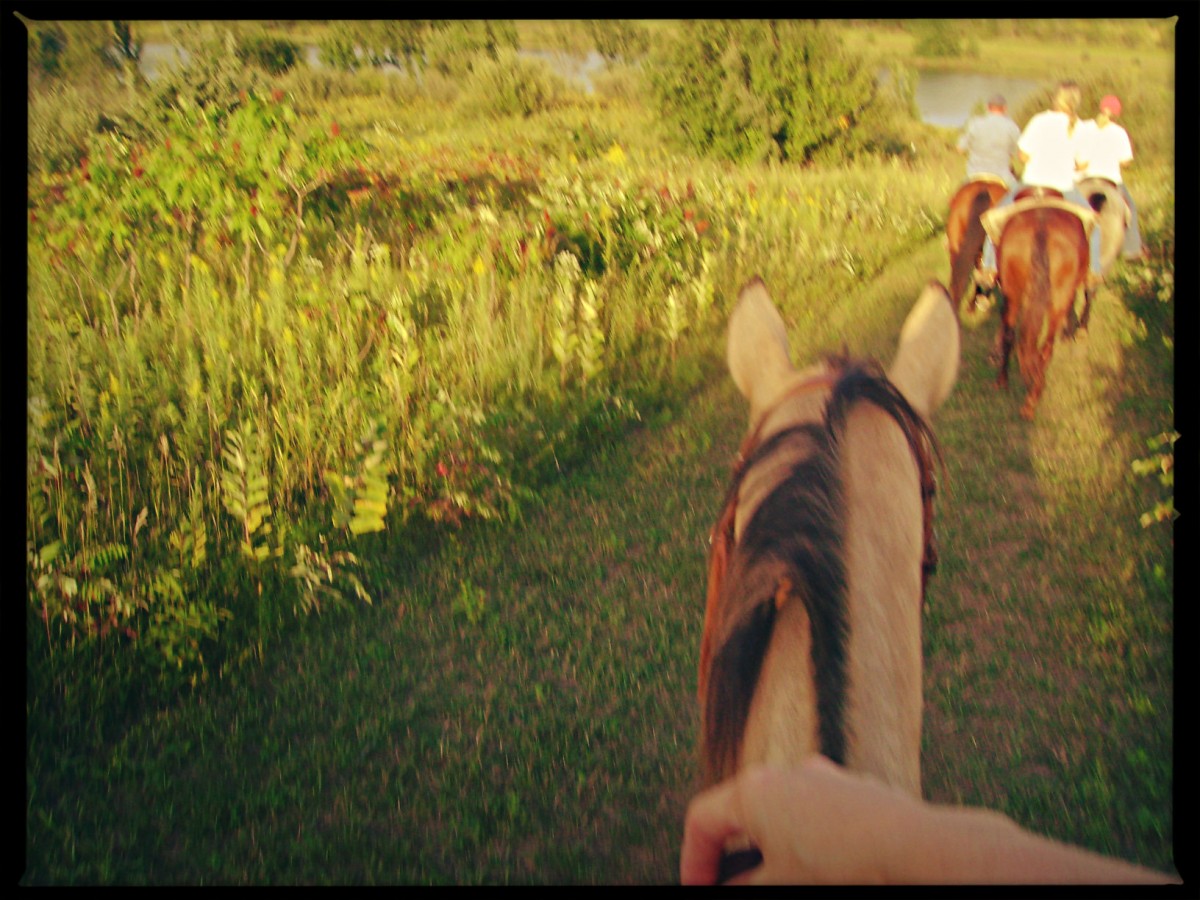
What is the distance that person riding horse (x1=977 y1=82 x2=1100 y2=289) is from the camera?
200 inches

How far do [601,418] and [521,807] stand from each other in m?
2.22

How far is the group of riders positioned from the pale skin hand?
362cm

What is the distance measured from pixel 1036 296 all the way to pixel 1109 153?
3.77ft

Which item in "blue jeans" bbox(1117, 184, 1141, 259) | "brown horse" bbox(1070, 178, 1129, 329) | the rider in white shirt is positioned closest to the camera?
the rider in white shirt

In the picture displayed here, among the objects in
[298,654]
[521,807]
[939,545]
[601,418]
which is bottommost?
[521,807]

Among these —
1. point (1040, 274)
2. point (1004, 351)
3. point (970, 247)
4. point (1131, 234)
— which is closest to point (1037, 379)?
point (1004, 351)

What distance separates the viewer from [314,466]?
3.68 m

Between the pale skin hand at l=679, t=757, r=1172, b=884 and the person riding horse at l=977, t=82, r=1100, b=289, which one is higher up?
the person riding horse at l=977, t=82, r=1100, b=289

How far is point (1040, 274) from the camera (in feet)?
18.2

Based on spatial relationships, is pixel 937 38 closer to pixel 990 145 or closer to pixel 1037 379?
pixel 1037 379

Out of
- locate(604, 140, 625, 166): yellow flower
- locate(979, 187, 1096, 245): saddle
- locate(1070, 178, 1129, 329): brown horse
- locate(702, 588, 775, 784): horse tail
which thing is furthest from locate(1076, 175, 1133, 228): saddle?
locate(702, 588, 775, 784): horse tail

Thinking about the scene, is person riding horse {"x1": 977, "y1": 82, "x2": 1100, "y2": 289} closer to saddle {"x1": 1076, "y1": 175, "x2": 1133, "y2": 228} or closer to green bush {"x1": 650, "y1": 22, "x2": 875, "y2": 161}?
saddle {"x1": 1076, "y1": 175, "x2": 1133, "y2": 228}

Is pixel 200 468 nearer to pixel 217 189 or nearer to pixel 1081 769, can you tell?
pixel 217 189

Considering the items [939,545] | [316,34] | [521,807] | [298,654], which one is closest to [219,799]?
[298,654]
